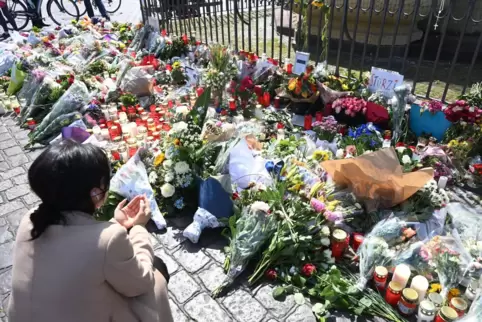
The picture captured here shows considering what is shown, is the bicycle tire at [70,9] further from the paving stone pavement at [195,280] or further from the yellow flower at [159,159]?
the yellow flower at [159,159]

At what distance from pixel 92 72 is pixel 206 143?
4.01 metres

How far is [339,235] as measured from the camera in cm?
285

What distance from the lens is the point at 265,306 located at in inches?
104

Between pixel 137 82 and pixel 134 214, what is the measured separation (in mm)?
3767

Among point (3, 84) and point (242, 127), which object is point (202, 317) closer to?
point (242, 127)

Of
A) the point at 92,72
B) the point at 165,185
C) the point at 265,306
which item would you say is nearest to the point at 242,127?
the point at 165,185

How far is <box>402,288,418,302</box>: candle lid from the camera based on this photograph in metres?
2.42

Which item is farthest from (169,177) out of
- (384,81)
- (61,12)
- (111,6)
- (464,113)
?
(111,6)

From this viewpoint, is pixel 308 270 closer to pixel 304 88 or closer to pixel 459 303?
pixel 459 303

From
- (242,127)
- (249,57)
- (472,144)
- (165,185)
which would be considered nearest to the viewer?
(165,185)

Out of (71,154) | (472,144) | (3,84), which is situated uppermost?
(71,154)

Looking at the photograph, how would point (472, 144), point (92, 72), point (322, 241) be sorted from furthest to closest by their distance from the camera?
point (92, 72)
point (472, 144)
point (322, 241)

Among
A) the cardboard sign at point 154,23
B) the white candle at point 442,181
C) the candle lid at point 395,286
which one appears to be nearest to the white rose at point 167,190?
the candle lid at point 395,286

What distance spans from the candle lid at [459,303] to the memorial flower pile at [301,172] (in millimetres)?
74
